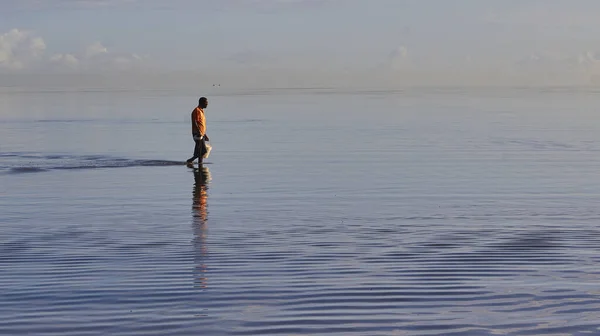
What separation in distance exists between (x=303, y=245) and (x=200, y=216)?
3.66 metres

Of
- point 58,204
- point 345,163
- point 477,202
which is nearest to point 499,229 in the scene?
point 477,202

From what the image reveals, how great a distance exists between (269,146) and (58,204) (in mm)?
15866

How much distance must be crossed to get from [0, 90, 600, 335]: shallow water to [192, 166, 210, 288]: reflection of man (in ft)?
0.14

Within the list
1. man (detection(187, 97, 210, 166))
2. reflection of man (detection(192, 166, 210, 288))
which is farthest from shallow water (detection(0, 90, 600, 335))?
man (detection(187, 97, 210, 166))

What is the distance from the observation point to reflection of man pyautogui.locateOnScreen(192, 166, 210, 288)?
407 inches

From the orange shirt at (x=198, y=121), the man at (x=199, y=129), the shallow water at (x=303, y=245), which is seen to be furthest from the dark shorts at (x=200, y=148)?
the shallow water at (x=303, y=245)

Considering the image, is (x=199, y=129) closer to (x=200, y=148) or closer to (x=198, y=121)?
(x=198, y=121)

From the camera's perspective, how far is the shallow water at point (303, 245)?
7.99 meters

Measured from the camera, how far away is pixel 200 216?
1521 centimetres

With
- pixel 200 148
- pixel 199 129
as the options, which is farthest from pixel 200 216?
pixel 200 148

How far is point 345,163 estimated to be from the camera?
25.5 meters

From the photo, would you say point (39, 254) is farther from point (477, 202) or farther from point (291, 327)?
point (477, 202)

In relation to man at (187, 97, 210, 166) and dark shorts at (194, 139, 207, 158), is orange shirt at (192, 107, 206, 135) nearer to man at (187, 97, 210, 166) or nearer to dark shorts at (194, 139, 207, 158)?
man at (187, 97, 210, 166)

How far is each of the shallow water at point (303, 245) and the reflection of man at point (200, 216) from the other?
0.14ft
